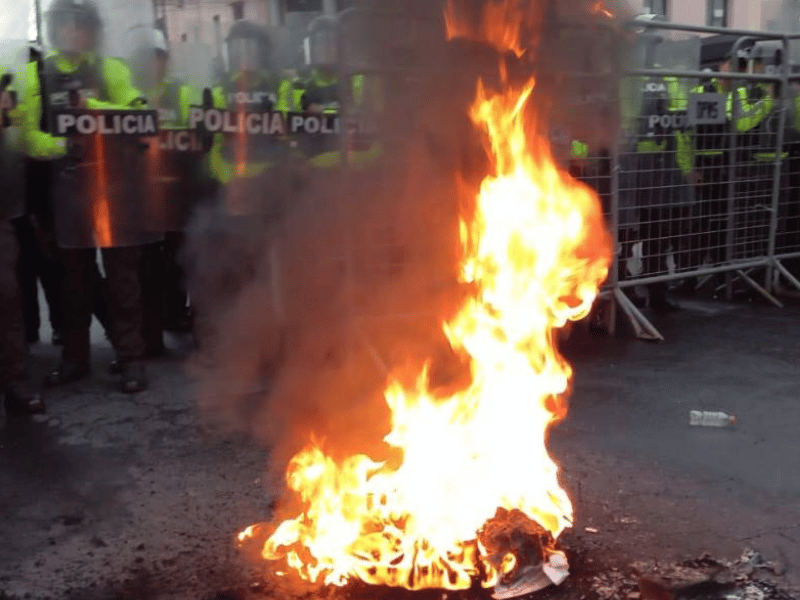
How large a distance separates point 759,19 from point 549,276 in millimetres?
8152

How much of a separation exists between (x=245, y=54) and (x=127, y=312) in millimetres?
2357

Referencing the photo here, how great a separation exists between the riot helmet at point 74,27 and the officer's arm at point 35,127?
0.72 ft

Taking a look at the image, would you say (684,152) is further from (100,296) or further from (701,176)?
(100,296)

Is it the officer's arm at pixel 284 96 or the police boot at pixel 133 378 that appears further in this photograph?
the police boot at pixel 133 378

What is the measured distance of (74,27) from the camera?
5.14 meters

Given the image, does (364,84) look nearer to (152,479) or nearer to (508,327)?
(508,327)

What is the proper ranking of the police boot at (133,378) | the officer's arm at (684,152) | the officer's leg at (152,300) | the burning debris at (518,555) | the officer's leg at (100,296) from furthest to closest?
the officer's arm at (684,152) < the officer's leg at (152,300) < the officer's leg at (100,296) < the police boot at (133,378) < the burning debris at (518,555)

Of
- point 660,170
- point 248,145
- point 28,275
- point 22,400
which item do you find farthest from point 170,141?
point 660,170

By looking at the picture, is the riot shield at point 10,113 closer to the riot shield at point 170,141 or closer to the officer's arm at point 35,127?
the officer's arm at point 35,127

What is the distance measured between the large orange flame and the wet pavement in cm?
18

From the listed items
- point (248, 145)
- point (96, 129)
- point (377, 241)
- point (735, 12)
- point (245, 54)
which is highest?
point (735, 12)

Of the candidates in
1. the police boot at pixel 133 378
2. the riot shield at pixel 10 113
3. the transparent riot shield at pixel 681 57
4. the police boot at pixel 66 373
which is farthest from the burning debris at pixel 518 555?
the transparent riot shield at pixel 681 57

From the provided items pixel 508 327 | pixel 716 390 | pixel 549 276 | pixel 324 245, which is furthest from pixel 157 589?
pixel 716 390

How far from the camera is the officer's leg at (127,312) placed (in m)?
5.52
